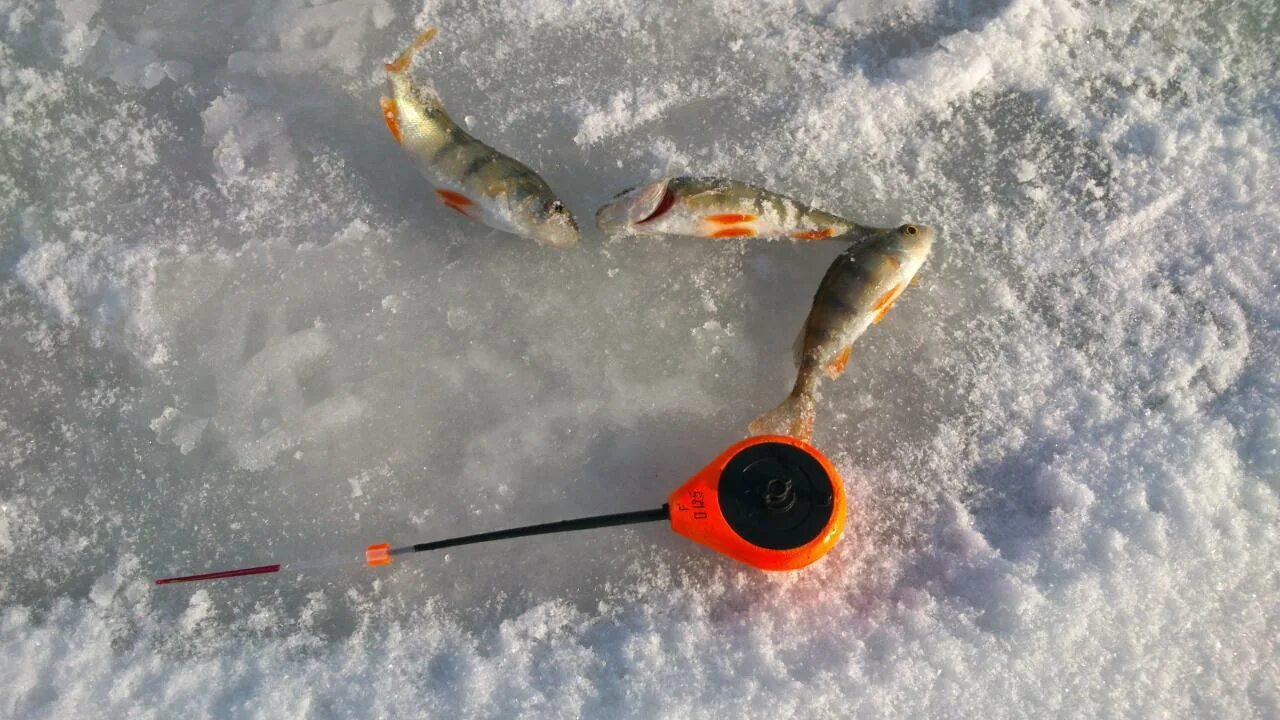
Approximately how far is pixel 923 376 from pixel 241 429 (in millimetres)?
2141

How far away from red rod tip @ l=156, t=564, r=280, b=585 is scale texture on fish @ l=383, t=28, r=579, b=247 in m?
A: 1.21

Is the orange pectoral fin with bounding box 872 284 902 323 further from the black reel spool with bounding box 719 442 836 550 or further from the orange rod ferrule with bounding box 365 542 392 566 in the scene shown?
the orange rod ferrule with bounding box 365 542 392 566

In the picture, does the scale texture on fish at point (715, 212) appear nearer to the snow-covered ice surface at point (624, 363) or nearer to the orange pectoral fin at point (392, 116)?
the snow-covered ice surface at point (624, 363)

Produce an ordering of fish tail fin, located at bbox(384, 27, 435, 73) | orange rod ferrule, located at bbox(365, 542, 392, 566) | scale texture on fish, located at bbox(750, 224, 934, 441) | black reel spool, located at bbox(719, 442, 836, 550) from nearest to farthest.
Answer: black reel spool, located at bbox(719, 442, 836, 550) → orange rod ferrule, located at bbox(365, 542, 392, 566) → scale texture on fish, located at bbox(750, 224, 934, 441) → fish tail fin, located at bbox(384, 27, 435, 73)

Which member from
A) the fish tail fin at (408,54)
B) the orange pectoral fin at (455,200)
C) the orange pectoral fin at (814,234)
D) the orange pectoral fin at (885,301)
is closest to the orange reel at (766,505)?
the orange pectoral fin at (885,301)

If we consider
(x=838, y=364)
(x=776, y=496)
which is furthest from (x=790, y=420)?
(x=776, y=496)

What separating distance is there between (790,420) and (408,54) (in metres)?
1.69

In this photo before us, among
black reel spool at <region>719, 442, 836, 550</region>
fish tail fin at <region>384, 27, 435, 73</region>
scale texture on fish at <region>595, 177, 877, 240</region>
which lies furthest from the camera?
fish tail fin at <region>384, 27, 435, 73</region>

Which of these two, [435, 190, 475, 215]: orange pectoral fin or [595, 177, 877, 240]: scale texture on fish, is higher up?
[435, 190, 475, 215]: orange pectoral fin

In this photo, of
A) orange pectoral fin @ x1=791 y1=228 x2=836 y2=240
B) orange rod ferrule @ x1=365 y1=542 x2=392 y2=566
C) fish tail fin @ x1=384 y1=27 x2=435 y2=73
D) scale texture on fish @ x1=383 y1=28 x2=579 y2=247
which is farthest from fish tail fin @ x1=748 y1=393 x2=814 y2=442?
fish tail fin @ x1=384 y1=27 x2=435 y2=73

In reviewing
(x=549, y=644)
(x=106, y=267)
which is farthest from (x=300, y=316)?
(x=549, y=644)

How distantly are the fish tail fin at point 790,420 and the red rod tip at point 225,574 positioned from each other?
1.46 m

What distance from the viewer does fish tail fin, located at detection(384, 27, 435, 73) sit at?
2.71m

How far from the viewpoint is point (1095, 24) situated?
2.94 meters
